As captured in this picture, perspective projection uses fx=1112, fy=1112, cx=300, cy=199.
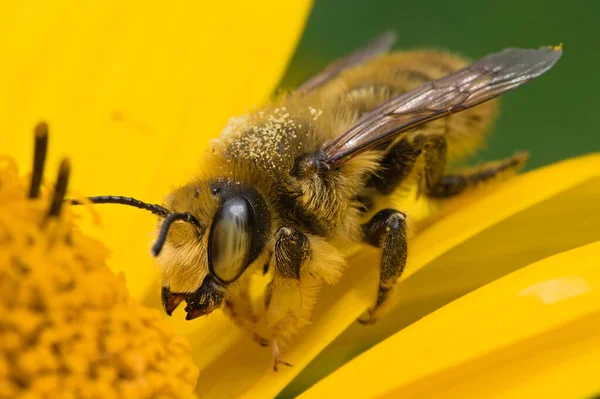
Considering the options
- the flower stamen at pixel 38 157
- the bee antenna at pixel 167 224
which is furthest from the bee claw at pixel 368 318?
the flower stamen at pixel 38 157

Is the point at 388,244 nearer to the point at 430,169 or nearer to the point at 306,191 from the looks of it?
the point at 306,191

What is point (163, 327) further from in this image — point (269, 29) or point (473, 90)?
point (269, 29)

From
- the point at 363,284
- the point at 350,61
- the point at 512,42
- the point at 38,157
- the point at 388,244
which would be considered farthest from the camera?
the point at 512,42

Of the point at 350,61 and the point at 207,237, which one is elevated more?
the point at 350,61

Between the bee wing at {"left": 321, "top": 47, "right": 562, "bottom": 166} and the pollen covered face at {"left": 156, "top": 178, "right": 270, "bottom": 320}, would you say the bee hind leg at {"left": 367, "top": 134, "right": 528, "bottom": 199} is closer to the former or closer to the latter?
the bee wing at {"left": 321, "top": 47, "right": 562, "bottom": 166}

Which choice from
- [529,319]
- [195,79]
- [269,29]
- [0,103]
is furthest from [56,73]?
[529,319]

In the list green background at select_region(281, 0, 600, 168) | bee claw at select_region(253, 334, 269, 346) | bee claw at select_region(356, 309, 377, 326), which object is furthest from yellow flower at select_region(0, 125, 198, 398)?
green background at select_region(281, 0, 600, 168)

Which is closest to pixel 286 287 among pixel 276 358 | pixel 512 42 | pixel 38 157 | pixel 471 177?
pixel 276 358

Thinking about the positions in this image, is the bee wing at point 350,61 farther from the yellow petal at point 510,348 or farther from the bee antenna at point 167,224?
the yellow petal at point 510,348
